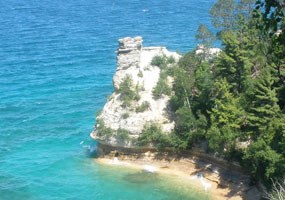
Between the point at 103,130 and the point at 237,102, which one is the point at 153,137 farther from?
the point at 237,102

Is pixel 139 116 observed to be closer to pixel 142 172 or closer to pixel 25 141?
pixel 142 172

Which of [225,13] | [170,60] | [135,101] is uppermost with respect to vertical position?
[225,13]

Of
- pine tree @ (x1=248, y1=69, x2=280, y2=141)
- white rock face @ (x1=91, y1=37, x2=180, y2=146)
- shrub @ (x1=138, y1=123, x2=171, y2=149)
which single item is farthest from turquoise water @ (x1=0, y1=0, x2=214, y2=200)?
pine tree @ (x1=248, y1=69, x2=280, y2=141)

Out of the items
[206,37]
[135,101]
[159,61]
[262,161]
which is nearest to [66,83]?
[159,61]

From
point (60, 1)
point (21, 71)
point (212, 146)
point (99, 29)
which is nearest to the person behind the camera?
point (212, 146)

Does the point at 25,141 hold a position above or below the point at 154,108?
below

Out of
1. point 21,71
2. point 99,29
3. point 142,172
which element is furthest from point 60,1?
point 142,172
